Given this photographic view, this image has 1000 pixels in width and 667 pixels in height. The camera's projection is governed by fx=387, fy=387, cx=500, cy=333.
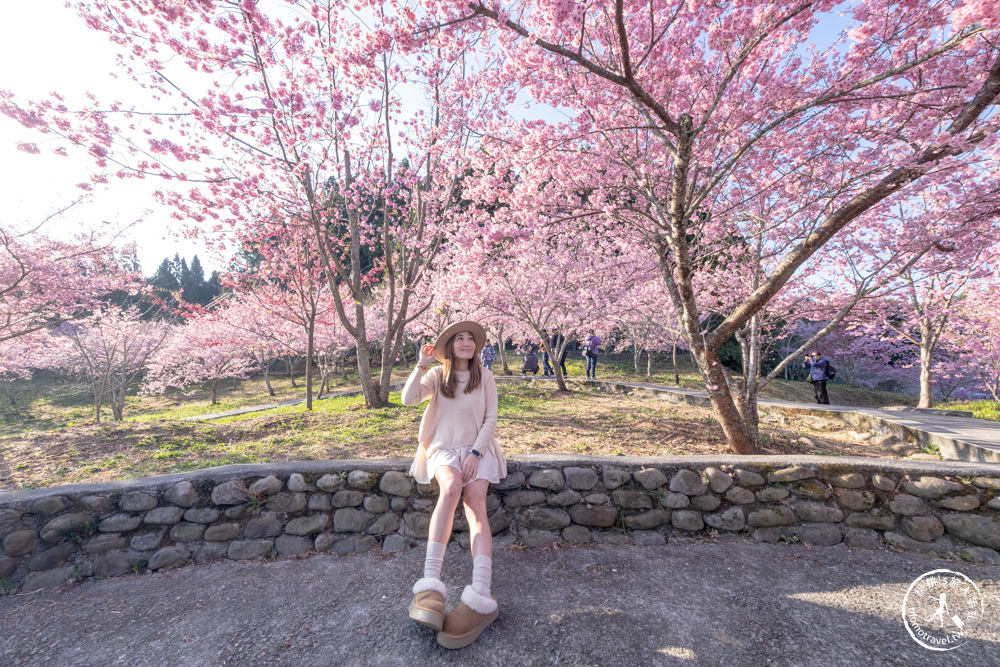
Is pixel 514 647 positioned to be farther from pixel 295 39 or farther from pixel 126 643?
pixel 295 39

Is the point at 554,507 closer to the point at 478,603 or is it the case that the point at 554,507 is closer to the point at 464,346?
the point at 478,603

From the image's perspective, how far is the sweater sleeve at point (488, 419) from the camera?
262cm

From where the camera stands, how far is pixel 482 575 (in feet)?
7.03

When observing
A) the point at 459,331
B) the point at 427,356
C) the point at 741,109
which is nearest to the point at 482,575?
the point at 427,356

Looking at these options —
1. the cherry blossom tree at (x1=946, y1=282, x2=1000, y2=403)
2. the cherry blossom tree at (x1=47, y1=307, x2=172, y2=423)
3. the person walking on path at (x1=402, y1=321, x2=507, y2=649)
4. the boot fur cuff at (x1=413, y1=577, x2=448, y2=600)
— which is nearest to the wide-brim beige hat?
the person walking on path at (x1=402, y1=321, x2=507, y2=649)

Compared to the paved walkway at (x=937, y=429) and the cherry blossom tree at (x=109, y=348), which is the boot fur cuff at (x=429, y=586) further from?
the cherry blossom tree at (x=109, y=348)

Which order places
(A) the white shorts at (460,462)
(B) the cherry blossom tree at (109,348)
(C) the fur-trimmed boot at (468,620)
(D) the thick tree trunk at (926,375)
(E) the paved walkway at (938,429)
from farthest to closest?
1. (B) the cherry blossom tree at (109,348)
2. (D) the thick tree trunk at (926,375)
3. (E) the paved walkway at (938,429)
4. (A) the white shorts at (460,462)
5. (C) the fur-trimmed boot at (468,620)

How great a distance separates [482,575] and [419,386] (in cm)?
124

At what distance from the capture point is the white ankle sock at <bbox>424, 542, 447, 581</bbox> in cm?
216

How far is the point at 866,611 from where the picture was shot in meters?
2.27

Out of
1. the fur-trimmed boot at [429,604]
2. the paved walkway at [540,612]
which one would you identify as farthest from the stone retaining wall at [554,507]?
the fur-trimmed boot at [429,604]

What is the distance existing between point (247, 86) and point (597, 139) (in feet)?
16.7

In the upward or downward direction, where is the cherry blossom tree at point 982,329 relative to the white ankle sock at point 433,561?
upward

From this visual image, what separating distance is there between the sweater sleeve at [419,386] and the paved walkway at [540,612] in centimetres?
119
